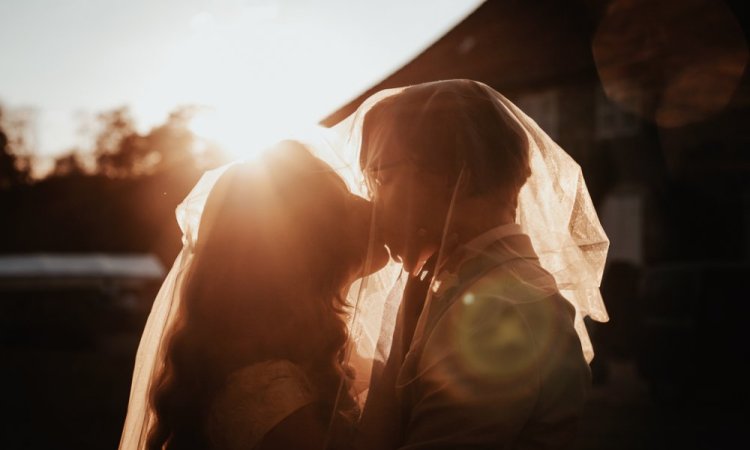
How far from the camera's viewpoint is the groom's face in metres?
1.93

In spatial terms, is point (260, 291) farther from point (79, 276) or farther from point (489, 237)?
point (79, 276)

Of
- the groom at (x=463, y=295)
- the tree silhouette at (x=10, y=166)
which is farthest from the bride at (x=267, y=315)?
the tree silhouette at (x=10, y=166)

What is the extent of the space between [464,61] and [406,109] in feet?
7.51

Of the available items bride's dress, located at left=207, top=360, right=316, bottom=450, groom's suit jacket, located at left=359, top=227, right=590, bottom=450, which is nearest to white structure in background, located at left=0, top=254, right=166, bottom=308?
bride's dress, located at left=207, top=360, right=316, bottom=450

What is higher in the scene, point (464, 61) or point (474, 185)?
point (474, 185)

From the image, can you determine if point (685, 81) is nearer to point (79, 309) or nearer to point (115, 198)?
point (79, 309)

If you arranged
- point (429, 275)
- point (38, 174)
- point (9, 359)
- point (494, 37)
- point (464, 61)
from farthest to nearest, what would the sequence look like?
point (38, 174)
point (9, 359)
point (494, 37)
point (464, 61)
point (429, 275)

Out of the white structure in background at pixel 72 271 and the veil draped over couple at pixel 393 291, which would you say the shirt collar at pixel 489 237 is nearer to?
the veil draped over couple at pixel 393 291

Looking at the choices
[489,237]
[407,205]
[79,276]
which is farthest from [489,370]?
[79,276]

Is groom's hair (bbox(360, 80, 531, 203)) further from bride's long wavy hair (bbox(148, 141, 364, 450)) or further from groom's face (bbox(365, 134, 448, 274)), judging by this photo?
bride's long wavy hair (bbox(148, 141, 364, 450))

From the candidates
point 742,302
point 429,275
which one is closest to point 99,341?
point 742,302

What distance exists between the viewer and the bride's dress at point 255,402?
1848mm

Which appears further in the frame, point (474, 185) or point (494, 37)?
point (494, 37)

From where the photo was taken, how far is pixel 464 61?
13.5 feet
